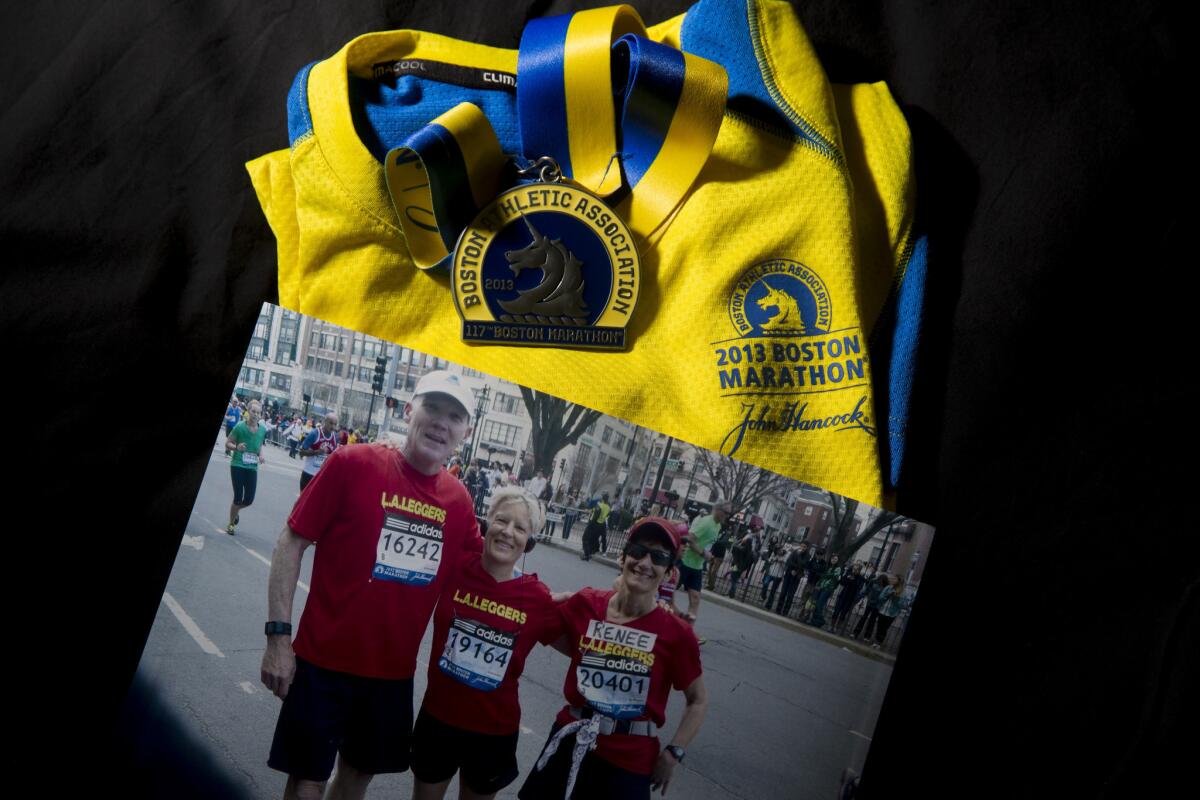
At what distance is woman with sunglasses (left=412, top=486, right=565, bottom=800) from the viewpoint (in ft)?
1.45

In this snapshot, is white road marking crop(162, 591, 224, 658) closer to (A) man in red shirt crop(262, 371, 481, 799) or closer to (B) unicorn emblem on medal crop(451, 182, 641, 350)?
(A) man in red shirt crop(262, 371, 481, 799)

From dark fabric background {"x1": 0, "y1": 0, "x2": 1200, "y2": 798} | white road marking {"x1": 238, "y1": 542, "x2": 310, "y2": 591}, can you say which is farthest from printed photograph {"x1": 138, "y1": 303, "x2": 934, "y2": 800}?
dark fabric background {"x1": 0, "y1": 0, "x2": 1200, "y2": 798}

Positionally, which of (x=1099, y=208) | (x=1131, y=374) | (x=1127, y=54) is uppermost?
(x=1127, y=54)

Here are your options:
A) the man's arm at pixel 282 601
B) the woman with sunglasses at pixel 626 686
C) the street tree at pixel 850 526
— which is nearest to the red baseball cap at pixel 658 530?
the woman with sunglasses at pixel 626 686

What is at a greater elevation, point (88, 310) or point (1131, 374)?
point (1131, 374)

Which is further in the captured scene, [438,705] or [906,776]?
[906,776]

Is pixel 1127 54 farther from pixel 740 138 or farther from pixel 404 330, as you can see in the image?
pixel 404 330

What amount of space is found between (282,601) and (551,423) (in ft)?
0.67

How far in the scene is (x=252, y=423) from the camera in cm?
48

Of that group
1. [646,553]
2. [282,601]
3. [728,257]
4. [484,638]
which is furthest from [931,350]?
[282,601]

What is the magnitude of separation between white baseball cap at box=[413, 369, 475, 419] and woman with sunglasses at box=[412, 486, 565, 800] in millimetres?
62

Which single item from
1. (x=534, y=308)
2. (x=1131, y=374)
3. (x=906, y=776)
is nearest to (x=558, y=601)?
(x=534, y=308)

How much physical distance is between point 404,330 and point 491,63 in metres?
0.22

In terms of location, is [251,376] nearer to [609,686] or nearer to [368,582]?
[368,582]
